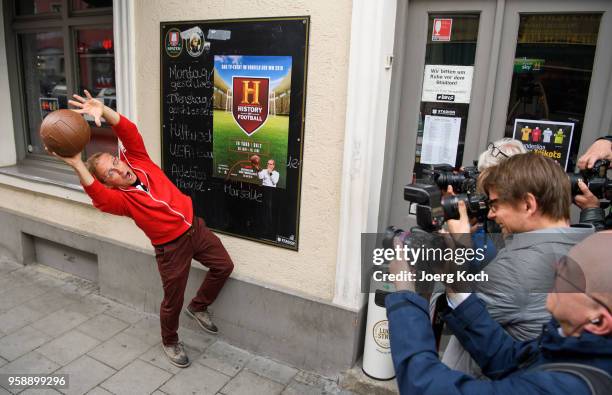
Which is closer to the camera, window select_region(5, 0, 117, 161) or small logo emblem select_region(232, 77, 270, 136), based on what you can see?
small logo emblem select_region(232, 77, 270, 136)

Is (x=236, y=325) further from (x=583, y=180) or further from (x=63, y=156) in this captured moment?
(x=583, y=180)

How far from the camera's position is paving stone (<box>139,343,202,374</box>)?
3.28 m

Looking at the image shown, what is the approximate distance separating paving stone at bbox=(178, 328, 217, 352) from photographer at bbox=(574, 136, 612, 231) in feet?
9.57

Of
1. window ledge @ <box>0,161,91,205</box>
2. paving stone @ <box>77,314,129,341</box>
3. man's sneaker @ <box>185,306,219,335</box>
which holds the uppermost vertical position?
window ledge @ <box>0,161,91,205</box>

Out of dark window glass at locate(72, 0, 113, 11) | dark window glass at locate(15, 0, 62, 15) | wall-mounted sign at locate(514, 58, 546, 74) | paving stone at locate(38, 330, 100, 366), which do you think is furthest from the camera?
dark window glass at locate(15, 0, 62, 15)

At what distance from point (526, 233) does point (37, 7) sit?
18.4 ft

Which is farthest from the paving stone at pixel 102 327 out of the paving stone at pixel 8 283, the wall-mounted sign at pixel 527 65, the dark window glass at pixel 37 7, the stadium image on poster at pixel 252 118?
the wall-mounted sign at pixel 527 65

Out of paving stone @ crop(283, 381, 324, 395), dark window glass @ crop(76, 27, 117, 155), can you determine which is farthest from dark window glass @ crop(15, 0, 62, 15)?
paving stone @ crop(283, 381, 324, 395)

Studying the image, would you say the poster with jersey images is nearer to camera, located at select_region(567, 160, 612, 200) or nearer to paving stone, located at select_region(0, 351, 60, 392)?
camera, located at select_region(567, 160, 612, 200)

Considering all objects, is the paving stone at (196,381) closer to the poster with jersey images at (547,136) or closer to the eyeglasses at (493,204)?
the eyeglasses at (493,204)

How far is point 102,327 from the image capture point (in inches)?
149

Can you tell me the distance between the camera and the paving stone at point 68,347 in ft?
10.9

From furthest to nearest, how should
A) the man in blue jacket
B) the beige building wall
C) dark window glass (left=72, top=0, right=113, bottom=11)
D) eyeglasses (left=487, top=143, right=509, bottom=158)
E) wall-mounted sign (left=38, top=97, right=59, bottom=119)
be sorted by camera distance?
1. wall-mounted sign (left=38, top=97, right=59, bottom=119)
2. dark window glass (left=72, top=0, right=113, bottom=11)
3. the beige building wall
4. eyeglasses (left=487, top=143, right=509, bottom=158)
5. the man in blue jacket

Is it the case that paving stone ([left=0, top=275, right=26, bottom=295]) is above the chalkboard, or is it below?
below
